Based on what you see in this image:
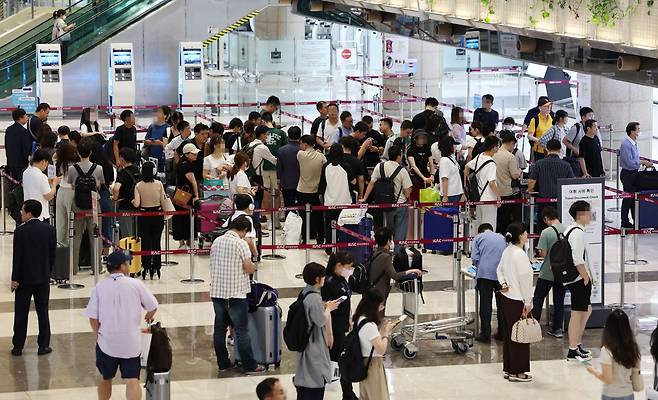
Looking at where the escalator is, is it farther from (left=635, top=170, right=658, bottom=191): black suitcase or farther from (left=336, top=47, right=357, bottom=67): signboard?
(left=635, top=170, right=658, bottom=191): black suitcase

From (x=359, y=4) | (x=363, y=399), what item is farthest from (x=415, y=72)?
(x=363, y=399)

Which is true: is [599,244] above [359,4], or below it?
below

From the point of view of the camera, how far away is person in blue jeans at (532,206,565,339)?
12.5m

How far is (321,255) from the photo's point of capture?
56.5 feet

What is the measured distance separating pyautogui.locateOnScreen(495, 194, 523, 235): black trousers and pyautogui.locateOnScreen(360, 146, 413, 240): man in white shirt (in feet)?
4.63

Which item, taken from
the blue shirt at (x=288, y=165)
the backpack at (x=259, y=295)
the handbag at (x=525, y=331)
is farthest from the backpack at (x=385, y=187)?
the handbag at (x=525, y=331)

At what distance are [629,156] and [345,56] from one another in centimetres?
2195

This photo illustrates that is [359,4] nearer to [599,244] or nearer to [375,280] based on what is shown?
[599,244]

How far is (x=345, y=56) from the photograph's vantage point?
39.7 metres

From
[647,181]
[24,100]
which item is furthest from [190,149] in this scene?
[24,100]

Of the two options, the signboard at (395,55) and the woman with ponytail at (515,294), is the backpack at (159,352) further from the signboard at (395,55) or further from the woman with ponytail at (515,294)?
the signboard at (395,55)

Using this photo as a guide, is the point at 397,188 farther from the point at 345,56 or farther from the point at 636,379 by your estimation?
the point at 345,56

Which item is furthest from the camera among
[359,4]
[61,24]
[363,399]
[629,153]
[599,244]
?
[61,24]

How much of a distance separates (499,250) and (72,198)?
5534 mm
